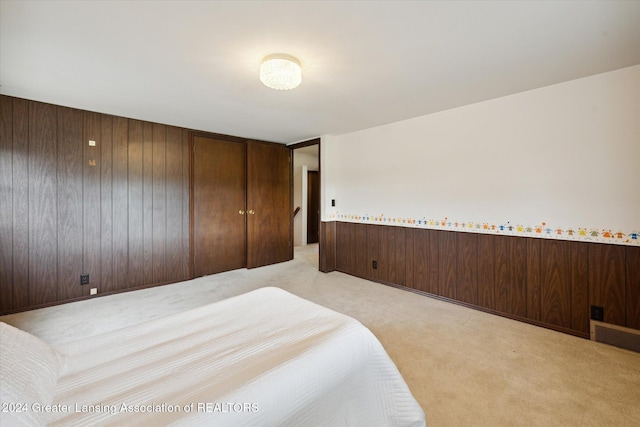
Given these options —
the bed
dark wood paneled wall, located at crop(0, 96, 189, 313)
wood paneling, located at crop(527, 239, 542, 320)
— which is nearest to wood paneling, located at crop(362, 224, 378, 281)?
wood paneling, located at crop(527, 239, 542, 320)

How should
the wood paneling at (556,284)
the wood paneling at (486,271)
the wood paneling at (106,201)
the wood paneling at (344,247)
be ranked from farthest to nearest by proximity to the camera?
the wood paneling at (344,247) → the wood paneling at (106,201) → the wood paneling at (486,271) → the wood paneling at (556,284)

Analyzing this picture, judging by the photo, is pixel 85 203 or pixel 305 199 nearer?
pixel 85 203

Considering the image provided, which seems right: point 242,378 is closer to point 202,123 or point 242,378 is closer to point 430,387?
point 430,387

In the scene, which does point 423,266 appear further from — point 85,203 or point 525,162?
point 85,203

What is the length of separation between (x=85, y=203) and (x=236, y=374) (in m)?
3.32

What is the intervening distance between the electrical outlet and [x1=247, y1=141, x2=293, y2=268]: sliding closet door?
4.09 m

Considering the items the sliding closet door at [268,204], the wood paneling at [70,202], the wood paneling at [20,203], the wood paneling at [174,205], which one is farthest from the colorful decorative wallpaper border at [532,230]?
the wood paneling at [20,203]

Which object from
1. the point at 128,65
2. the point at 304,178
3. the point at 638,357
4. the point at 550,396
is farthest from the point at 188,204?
the point at 638,357

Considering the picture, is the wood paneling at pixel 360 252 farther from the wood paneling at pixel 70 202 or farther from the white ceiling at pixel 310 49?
the wood paneling at pixel 70 202

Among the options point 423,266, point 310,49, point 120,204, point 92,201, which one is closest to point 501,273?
point 423,266

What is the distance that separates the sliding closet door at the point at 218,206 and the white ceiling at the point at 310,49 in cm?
129

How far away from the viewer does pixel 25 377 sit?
837 mm

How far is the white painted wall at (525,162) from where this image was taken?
7.04ft

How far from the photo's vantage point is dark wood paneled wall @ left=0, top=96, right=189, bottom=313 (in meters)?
2.75
